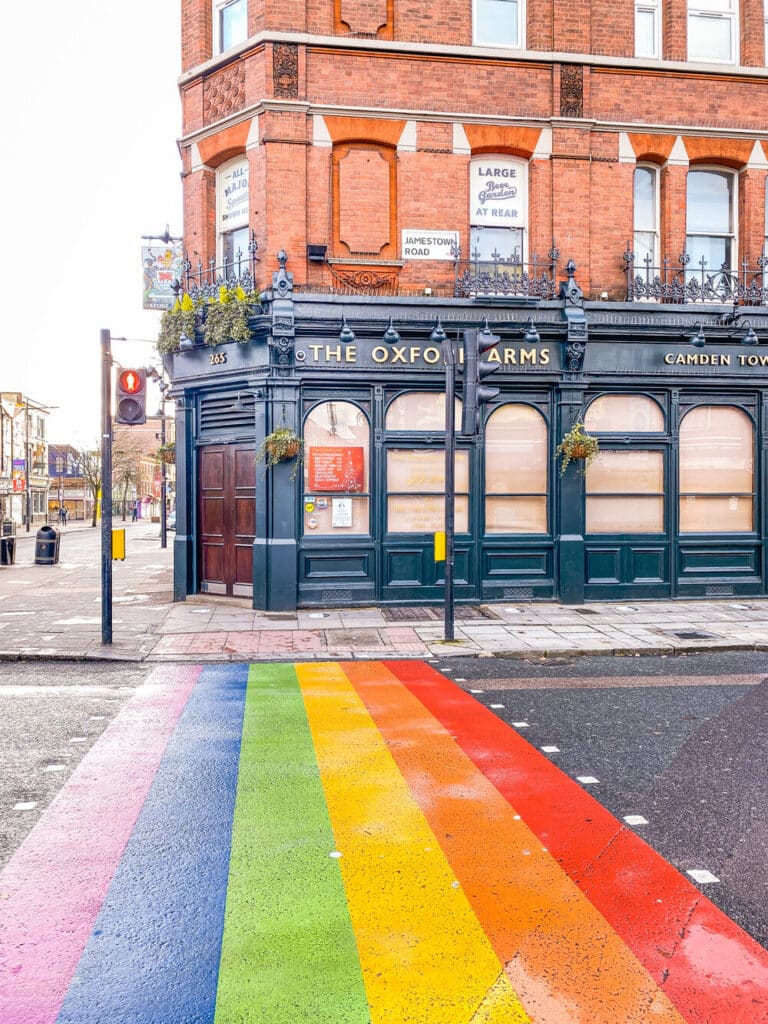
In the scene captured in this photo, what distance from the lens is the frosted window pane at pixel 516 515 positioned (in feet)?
43.8

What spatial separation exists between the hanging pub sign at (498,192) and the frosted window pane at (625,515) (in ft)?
17.1

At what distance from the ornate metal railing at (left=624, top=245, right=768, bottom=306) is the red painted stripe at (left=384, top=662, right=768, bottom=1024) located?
1026 cm

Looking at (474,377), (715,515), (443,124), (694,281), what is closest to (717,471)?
(715,515)

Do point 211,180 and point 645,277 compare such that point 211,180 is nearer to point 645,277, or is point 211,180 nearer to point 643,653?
point 645,277

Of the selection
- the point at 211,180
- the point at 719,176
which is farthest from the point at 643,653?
the point at 211,180

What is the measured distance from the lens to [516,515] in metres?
13.4

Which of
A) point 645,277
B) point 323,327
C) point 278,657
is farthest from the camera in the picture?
point 645,277

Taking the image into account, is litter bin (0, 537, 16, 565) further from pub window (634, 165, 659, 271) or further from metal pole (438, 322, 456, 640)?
pub window (634, 165, 659, 271)

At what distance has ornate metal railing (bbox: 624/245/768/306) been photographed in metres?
13.5

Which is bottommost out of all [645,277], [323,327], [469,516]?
[469,516]

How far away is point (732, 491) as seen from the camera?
14008 mm

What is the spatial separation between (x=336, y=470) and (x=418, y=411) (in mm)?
1762

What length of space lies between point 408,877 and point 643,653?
666 cm

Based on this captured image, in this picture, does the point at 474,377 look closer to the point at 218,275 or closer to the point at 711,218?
the point at 218,275
